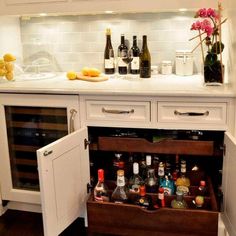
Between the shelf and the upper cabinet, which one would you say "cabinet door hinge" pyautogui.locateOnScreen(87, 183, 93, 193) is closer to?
the shelf

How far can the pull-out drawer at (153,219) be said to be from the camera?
177 centimetres

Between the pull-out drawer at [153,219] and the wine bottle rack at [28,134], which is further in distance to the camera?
the wine bottle rack at [28,134]

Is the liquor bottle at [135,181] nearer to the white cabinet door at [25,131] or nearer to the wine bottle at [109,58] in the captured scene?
the white cabinet door at [25,131]

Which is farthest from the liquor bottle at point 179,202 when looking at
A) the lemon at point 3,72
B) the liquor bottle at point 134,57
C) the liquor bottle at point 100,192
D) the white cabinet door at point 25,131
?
the lemon at point 3,72

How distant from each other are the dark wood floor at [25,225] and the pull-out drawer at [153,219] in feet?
0.79

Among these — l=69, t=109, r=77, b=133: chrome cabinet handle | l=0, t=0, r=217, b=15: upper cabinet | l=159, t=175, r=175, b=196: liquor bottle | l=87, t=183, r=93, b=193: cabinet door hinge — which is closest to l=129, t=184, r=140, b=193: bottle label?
l=159, t=175, r=175, b=196: liquor bottle

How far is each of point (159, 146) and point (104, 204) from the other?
434mm

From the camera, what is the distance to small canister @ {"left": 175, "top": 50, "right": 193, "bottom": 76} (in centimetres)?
235

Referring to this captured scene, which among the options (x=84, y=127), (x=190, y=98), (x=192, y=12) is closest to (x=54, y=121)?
(x=84, y=127)

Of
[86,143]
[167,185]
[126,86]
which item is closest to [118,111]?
[126,86]

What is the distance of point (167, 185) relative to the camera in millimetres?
1980

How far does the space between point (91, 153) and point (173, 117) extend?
0.59 metres

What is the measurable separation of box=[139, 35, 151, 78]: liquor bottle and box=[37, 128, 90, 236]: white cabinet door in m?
0.60

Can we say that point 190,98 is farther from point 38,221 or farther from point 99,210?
point 38,221
